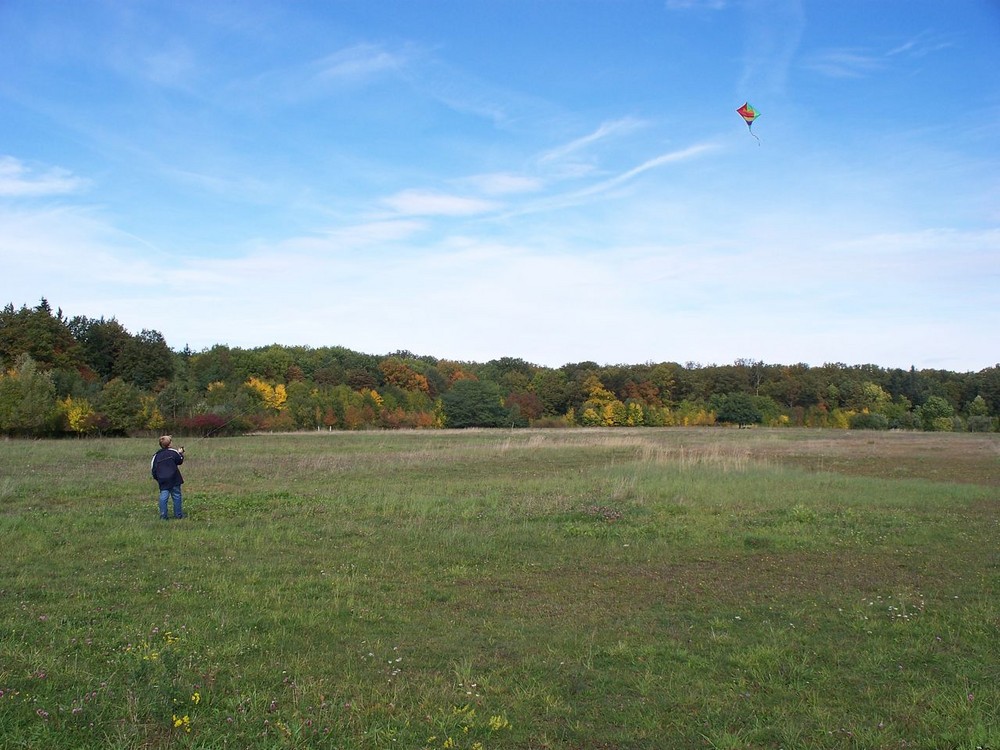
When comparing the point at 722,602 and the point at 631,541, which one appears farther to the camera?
the point at 631,541

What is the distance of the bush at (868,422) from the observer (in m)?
94.6

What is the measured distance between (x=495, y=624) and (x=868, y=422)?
10339 centimetres

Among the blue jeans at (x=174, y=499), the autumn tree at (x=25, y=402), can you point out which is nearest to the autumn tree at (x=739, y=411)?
the autumn tree at (x=25, y=402)

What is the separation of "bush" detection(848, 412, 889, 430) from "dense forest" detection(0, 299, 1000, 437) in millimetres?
197

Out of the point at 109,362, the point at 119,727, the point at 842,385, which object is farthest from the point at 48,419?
the point at 842,385

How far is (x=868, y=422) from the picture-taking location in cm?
9594

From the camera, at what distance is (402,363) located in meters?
110

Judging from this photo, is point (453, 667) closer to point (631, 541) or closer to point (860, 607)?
point (860, 607)

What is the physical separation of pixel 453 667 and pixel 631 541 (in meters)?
7.02

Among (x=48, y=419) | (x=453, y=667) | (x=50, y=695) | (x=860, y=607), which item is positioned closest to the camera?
A: (x=50, y=695)

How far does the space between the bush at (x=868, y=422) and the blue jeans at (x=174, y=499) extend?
100358 millimetres

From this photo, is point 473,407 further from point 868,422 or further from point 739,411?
point 868,422

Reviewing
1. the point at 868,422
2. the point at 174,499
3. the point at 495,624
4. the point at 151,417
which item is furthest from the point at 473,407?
the point at 495,624

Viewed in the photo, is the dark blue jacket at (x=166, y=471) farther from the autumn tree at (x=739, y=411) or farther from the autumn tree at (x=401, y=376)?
the autumn tree at (x=401, y=376)
